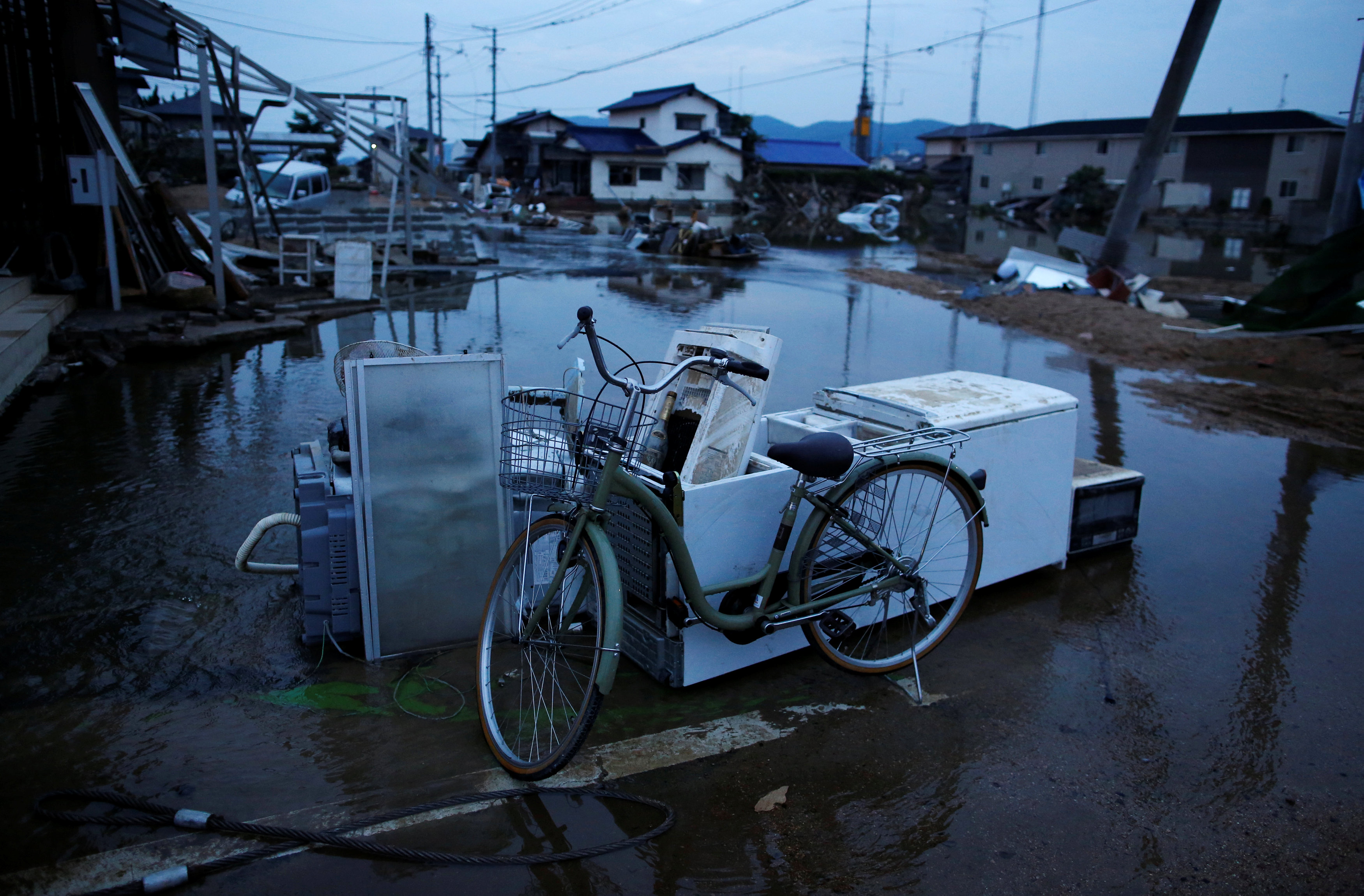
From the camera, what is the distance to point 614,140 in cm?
4562

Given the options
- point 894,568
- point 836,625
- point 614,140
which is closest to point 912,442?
point 894,568

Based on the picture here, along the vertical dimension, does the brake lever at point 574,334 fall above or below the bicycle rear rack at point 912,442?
above

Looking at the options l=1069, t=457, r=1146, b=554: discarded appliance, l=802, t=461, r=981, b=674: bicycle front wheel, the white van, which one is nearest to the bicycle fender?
l=802, t=461, r=981, b=674: bicycle front wheel

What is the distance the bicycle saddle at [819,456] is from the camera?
2.89 meters

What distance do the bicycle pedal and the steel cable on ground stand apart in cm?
92

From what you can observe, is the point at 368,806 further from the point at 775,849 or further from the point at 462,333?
the point at 462,333

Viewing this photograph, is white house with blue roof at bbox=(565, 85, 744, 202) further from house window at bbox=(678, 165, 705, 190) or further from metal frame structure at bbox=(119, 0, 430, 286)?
metal frame structure at bbox=(119, 0, 430, 286)

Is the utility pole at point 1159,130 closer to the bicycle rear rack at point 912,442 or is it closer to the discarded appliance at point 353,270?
the discarded appliance at point 353,270

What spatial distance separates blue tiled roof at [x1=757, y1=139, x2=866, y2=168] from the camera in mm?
52531

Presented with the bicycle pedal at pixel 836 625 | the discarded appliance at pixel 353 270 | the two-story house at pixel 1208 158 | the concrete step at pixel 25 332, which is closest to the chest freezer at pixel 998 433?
the bicycle pedal at pixel 836 625

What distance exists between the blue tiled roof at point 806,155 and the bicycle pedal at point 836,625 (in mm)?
50766

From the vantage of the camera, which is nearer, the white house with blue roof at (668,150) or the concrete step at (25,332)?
the concrete step at (25,332)

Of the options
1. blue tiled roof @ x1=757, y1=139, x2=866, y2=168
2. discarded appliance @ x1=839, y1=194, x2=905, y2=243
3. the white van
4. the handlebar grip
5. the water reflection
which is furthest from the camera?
blue tiled roof @ x1=757, y1=139, x2=866, y2=168

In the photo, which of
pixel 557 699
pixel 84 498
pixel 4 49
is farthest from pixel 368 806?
pixel 4 49
